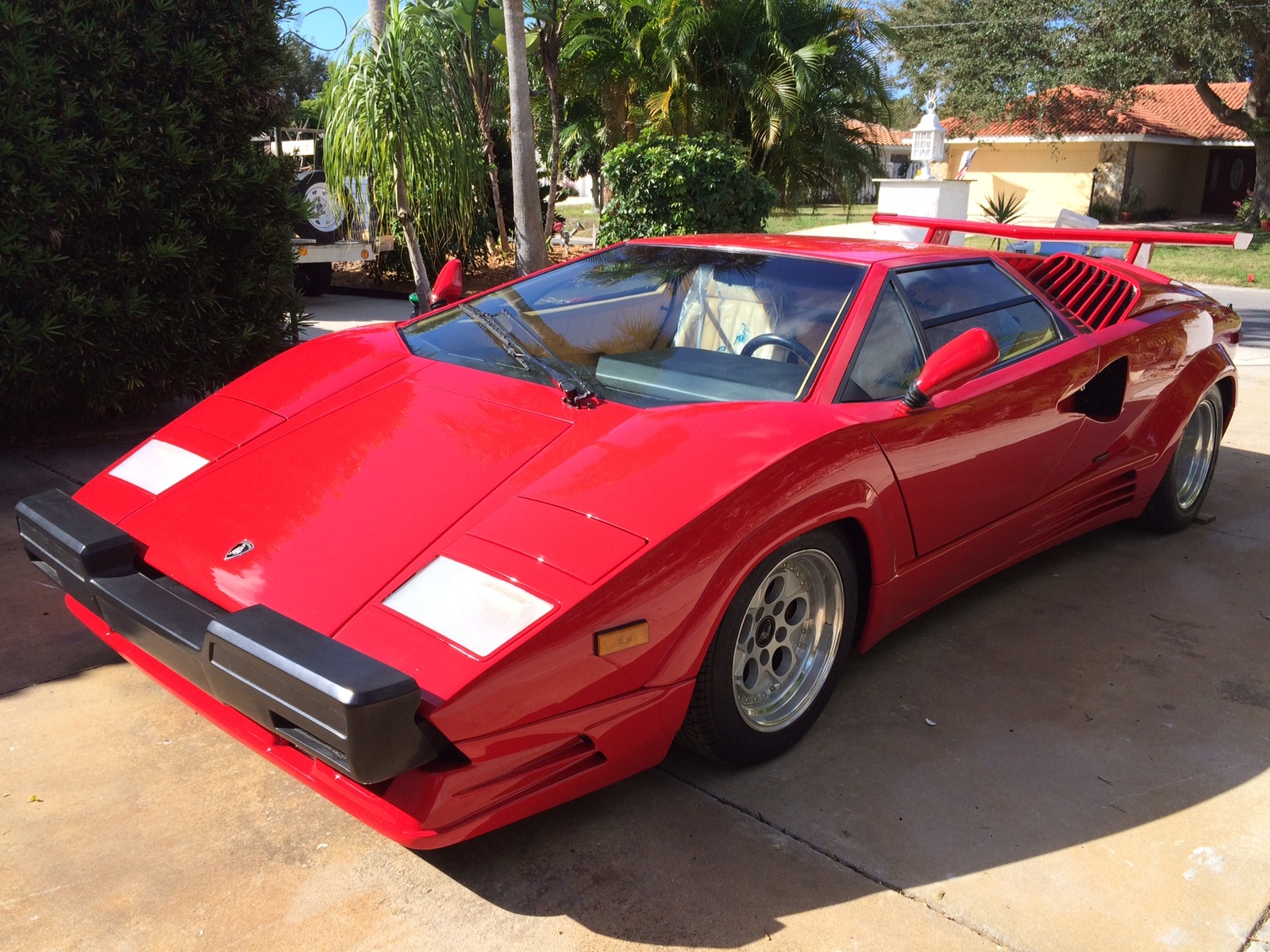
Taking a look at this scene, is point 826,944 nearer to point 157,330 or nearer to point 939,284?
point 939,284

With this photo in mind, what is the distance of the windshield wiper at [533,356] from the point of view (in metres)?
2.97

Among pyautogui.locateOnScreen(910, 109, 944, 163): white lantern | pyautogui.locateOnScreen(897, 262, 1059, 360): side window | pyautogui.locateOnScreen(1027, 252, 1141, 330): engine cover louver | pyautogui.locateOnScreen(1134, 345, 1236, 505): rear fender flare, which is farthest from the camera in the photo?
pyautogui.locateOnScreen(910, 109, 944, 163): white lantern

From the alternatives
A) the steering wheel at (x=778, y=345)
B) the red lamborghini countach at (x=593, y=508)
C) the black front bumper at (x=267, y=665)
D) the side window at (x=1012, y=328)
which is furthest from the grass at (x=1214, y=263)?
the black front bumper at (x=267, y=665)

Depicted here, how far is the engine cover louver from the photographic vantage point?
13.6 feet

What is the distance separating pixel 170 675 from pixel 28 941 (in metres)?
0.67

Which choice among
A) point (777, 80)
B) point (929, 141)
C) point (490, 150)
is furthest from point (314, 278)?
point (929, 141)

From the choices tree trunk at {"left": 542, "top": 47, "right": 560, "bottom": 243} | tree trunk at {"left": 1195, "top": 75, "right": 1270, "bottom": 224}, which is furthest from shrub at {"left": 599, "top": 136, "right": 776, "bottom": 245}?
tree trunk at {"left": 1195, "top": 75, "right": 1270, "bottom": 224}

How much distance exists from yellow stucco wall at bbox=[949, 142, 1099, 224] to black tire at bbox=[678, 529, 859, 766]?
3381 centimetres

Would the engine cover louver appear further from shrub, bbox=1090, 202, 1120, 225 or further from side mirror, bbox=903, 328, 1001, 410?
Answer: shrub, bbox=1090, 202, 1120, 225

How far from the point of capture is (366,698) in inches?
76.5

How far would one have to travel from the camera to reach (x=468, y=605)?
223cm

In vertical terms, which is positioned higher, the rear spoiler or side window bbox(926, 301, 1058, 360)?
the rear spoiler

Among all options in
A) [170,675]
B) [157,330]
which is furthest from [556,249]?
[170,675]

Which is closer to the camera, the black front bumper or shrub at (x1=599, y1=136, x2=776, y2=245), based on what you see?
the black front bumper
